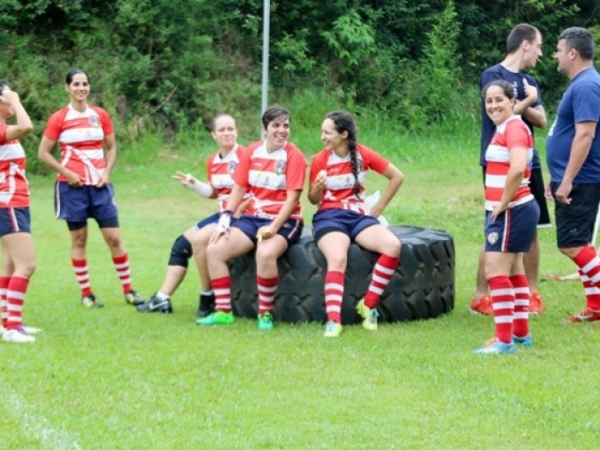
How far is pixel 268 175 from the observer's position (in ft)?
28.8

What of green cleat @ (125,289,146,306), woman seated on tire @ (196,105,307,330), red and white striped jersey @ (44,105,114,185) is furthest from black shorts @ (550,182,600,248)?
red and white striped jersey @ (44,105,114,185)

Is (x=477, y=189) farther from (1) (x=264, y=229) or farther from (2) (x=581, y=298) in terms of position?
(1) (x=264, y=229)

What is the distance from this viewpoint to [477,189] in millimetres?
17266

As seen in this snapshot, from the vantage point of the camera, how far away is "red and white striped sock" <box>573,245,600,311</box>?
8.30m

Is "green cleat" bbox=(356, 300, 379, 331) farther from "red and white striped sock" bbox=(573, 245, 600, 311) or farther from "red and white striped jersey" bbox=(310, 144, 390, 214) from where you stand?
"red and white striped sock" bbox=(573, 245, 600, 311)

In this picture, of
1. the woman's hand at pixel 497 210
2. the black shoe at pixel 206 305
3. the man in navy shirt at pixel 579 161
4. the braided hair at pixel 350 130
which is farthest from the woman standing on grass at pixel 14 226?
the man in navy shirt at pixel 579 161

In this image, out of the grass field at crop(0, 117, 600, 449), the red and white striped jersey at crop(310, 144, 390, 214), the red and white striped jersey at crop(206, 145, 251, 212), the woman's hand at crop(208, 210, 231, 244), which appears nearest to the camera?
the grass field at crop(0, 117, 600, 449)

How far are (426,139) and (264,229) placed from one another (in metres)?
14.3

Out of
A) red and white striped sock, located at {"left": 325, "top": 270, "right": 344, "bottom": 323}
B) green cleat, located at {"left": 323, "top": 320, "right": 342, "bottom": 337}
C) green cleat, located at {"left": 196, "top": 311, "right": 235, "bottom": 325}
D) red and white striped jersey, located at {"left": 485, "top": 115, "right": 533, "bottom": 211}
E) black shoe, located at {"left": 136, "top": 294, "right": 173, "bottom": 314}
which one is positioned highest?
red and white striped jersey, located at {"left": 485, "top": 115, "right": 533, "bottom": 211}

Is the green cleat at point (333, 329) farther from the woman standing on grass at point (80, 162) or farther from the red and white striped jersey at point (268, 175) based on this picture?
the woman standing on grass at point (80, 162)

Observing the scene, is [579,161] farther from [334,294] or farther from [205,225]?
[205,225]

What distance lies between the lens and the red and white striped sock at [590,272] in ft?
27.2

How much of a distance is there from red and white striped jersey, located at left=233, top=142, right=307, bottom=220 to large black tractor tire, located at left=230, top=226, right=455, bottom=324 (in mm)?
347

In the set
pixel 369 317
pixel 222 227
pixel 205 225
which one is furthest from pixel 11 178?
pixel 369 317
